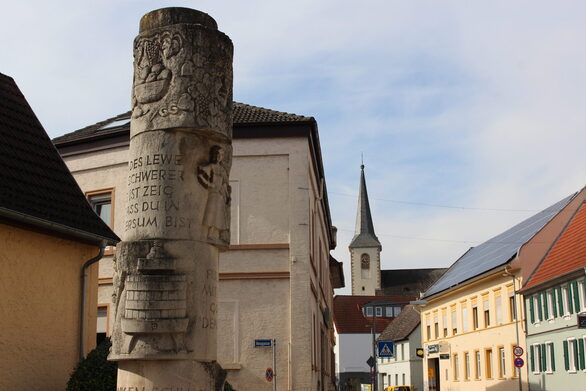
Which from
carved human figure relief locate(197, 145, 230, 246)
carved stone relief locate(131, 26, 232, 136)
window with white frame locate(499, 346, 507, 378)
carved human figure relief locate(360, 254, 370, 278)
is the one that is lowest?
window with white frame locate(499, 346, 507, 378)

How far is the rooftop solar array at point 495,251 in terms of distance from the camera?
37.2 meters

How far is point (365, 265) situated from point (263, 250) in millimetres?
101411

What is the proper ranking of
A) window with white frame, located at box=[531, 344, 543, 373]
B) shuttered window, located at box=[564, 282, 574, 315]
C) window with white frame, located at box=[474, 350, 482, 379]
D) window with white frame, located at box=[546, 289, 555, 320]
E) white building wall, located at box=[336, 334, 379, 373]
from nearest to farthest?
1. shuttered window, located at box=[564, 282, 574, 315]
2. window with white frame, located at box=[546, 289, 555, 320]
3. window with white frame, located at box=[531, 344, 543, 373]
4. window with white frame, located at box=[474, 350, 482, 379]
5. white building wall, located at box=[336, 334, 379, 373]

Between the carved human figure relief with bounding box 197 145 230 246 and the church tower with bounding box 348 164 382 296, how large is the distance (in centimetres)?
10949

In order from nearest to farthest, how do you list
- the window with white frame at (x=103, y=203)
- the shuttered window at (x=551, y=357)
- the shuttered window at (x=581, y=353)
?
the window with white frame at (x=103, y=203) < the shuttered window at (x=581, y=353) < the shuttered window at (x=551, y=357)

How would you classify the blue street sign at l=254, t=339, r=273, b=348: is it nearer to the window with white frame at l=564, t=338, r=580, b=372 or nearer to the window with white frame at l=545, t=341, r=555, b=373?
the window with white frame at l=564, t=338, r=580, b=372

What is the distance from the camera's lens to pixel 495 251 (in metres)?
41.4

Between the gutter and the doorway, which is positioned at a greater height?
the gutter

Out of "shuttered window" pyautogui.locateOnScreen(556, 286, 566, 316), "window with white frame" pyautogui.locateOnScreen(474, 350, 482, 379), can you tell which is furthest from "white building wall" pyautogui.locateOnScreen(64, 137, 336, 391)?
"window with white frame" pyautogui.locateOnScreen(474, 350, 482, 379)

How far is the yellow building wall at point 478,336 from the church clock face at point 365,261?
72.8 m

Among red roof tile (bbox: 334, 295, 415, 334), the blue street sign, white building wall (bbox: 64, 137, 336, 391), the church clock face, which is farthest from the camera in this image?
the church clock face

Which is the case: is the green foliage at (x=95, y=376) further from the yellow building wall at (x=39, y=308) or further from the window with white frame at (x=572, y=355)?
the window with white frame at (x=572, y=355)

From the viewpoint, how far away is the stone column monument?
9344mm

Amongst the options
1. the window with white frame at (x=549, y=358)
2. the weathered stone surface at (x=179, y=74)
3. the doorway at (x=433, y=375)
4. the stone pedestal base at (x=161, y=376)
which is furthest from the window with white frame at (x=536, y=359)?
the stone pedestal base at (x=161, y=376)
